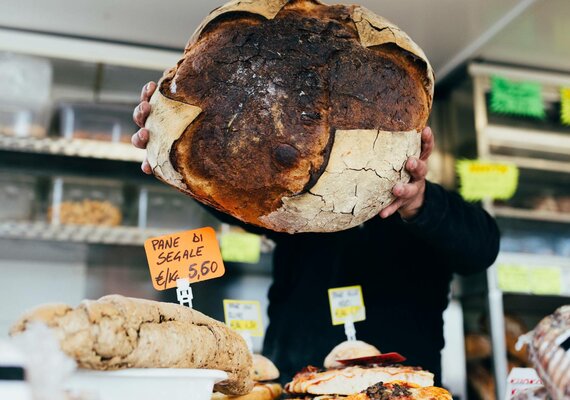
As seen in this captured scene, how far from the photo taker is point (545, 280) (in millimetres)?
3441

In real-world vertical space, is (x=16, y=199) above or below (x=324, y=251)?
above

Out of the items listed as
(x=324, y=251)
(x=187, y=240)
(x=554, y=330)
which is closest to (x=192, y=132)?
(x=187, y=240)

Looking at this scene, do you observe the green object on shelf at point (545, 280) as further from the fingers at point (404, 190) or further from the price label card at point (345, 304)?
the fingers at point (404, 190)

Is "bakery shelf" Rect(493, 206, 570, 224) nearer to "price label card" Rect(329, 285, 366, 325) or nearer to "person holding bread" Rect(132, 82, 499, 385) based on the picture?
"person holding bread" Rect(132, 82, 499, 385)

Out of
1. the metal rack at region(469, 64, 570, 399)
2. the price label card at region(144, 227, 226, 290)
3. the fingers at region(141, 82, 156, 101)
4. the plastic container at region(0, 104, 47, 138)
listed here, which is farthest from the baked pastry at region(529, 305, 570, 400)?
the plastic container at region(0, 104, 47, 138)

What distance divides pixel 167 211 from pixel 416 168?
2.38m

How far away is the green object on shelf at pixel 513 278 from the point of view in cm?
338

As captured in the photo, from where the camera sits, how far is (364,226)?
6.66 ft

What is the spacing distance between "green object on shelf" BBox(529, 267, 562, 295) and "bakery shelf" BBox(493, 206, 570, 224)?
30 cm

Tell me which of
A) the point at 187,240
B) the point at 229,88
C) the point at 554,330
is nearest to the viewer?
the point at 554,330

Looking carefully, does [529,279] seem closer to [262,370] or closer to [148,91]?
[262,370]

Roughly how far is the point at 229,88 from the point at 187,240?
1.10 feet

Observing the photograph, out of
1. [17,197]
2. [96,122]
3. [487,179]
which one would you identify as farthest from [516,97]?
[17,197]

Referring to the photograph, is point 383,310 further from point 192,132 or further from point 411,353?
point 192,132
